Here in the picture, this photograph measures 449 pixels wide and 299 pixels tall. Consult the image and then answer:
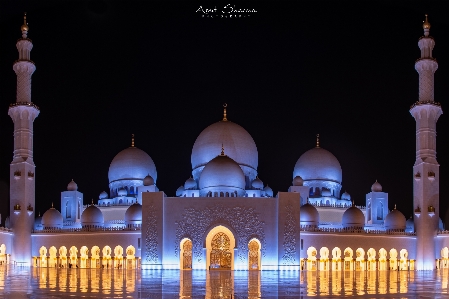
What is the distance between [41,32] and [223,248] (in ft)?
39.1

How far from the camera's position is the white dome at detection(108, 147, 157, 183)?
97.4 feet

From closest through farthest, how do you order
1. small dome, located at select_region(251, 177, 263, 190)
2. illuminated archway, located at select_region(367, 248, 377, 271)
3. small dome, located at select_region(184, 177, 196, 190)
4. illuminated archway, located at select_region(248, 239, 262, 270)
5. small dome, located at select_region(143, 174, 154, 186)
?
1. illuminated archway, located at select_region(248, 239, 262, 270)
2. illuminated archway, located at select_region(367, 248, 377, 271)
3. small dome, located at select_region(184, 177, 196, 190)
4. small dome, located at select_region(251, 177, 263, 190)
5. small dome, located at select_region(143, 174, 154, 186)

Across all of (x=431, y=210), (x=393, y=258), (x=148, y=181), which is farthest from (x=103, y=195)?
(x=431, y=210)

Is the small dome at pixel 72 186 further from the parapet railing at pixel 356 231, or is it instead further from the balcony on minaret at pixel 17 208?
the parapet railing at pixel 356 231

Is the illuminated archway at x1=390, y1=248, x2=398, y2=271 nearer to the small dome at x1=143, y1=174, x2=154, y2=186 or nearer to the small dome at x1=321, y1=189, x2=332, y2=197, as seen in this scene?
the small dome at x1=321, y1=189, x2=332, y2=197

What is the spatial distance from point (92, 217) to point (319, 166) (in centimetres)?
1016

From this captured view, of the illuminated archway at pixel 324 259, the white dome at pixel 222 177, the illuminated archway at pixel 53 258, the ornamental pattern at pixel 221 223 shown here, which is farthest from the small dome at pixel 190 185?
the illuminated archway at pixel 324 259

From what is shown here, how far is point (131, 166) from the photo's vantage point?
29.7 metres

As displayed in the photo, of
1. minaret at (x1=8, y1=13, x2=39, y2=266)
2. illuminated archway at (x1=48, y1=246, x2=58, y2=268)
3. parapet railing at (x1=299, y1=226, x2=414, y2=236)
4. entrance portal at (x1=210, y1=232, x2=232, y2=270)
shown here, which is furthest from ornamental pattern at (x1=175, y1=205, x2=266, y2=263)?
minaret at (x1=8, y1=13, x2=39, y2=266)

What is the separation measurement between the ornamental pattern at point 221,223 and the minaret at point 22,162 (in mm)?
6222

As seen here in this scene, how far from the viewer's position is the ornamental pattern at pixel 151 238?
77.6ft

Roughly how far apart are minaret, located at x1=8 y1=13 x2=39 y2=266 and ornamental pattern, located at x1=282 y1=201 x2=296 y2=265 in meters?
9.87

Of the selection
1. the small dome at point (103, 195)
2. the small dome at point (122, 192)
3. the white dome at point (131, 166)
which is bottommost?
the small dome at point (103, 195)

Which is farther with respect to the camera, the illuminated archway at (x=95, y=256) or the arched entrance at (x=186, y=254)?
the illuminated archway at (x=95, y=256)
